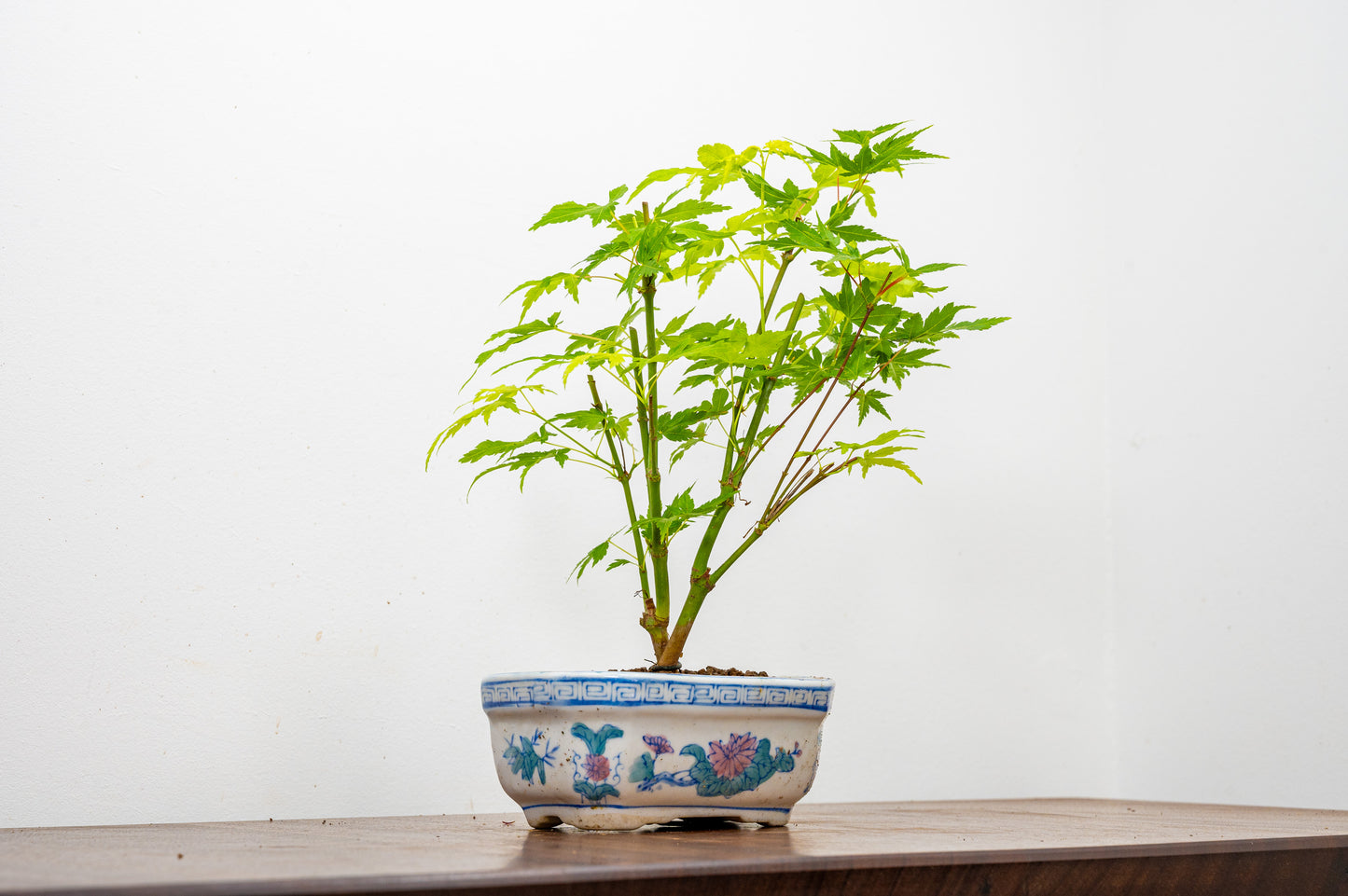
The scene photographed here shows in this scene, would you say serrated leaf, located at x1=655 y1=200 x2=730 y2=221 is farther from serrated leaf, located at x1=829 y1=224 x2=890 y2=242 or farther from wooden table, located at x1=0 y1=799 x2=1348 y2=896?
wooden table, located at x1=0 y1=799 x2=1348 y2=896

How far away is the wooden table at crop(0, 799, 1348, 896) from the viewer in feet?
1.50

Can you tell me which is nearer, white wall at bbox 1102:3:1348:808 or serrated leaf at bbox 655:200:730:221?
serrated leaf at bbox 655:200:730:221

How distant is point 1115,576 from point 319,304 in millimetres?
1100

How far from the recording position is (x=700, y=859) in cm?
52

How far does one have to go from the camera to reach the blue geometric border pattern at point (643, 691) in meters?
0.73

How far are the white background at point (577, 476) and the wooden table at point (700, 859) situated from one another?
200 millimetres

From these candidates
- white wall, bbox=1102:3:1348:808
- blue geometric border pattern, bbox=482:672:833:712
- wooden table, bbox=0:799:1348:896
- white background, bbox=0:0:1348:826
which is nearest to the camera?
wooden table, bbox=0:799:1348:896

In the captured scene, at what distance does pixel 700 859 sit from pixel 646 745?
21cm

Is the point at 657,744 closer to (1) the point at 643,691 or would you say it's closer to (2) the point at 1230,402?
(1) the point at 643,691

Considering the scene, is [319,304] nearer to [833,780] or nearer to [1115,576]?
[833,780]

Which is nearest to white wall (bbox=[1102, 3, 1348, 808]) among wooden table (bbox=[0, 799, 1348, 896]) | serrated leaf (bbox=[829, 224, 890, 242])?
wooden table (bbox=[0, 799, 1348, 896])

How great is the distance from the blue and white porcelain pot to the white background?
13.9 inches

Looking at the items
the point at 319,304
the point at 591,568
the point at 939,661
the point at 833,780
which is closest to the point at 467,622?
the point at 591,568

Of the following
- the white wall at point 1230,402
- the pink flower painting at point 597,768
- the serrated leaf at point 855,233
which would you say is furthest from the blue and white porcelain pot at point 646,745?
the white wall at point 1230,402
